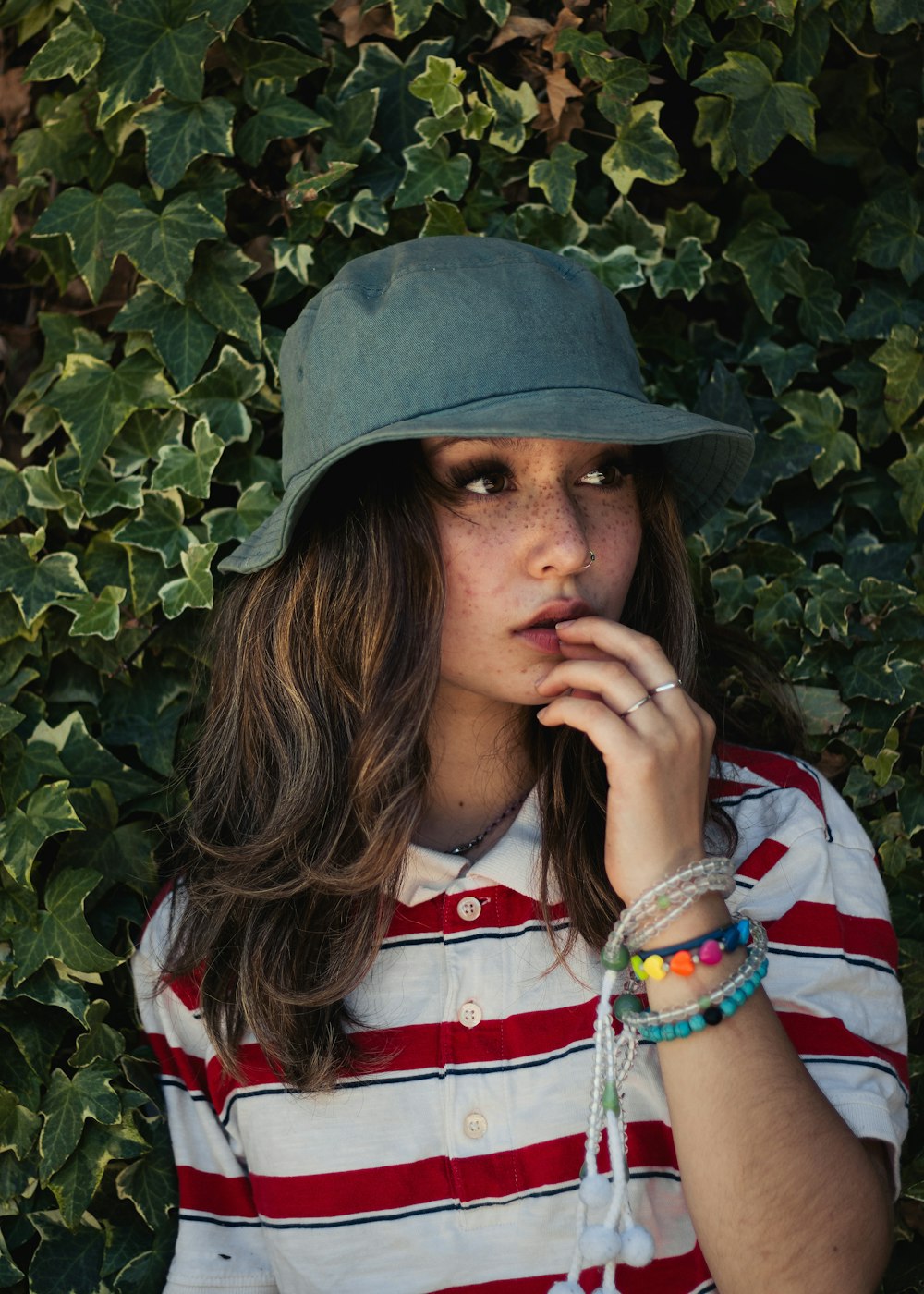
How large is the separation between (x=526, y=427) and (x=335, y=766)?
696mm

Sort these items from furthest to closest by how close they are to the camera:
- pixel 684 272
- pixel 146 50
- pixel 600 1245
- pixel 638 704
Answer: pixel 684 272
pixel 146 50
pixel 638 704
pixel 600 1245

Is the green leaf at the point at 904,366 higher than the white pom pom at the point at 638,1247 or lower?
higher

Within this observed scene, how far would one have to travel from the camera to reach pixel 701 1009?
1630 millimetres

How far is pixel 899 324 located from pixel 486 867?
53.9 inches

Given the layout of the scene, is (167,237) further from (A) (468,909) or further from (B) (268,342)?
(A) (468,909)

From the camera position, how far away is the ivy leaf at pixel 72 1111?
2.12 metres

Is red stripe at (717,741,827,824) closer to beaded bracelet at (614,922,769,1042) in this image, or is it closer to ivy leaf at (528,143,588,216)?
beaded bracelet at (614,922,769,1042)

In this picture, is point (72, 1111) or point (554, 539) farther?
point (72, 1111)

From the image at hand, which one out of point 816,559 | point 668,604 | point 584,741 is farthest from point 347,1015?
point 816,559

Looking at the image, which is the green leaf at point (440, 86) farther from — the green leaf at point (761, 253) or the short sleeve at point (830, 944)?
the short sleeve at point (830, 944)

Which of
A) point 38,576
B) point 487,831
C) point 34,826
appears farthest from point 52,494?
point 487,831

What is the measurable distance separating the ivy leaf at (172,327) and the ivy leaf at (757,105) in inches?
40.3

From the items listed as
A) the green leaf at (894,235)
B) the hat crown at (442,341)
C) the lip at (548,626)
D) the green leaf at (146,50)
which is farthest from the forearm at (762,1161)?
the green leaf at (146,50)

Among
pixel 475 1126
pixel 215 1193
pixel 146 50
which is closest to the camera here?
pixel 475 1126
